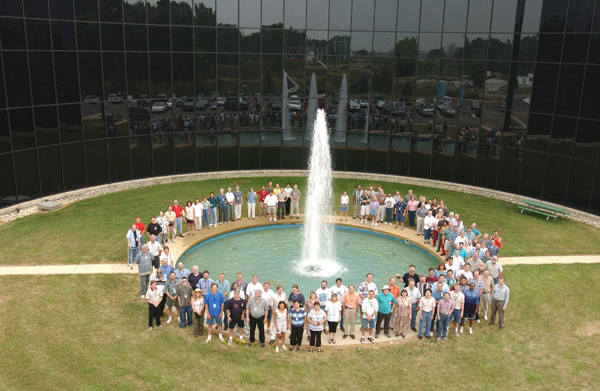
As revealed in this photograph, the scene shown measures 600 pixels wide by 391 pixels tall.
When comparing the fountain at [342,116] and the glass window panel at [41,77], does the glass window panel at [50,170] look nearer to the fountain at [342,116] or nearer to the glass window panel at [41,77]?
the glass window panel at [41,77]

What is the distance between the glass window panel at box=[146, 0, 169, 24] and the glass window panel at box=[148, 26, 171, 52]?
1.16 feet

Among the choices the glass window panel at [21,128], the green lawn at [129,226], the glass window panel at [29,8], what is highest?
the glass window panel at [29,8]

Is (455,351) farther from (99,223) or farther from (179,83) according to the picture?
(179,83)

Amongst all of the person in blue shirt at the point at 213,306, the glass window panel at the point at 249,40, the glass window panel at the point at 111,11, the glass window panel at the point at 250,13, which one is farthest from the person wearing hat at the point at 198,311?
the glass window panel at the point at 250,13

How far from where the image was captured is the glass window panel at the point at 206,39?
1149 inches

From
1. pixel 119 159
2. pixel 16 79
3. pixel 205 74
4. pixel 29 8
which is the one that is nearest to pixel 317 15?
pixel 205 74

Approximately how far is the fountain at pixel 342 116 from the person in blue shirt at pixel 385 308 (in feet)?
60.0

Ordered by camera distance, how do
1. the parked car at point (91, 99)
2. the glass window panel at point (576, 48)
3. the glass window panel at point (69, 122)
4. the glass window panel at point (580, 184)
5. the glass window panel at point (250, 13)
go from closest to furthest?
the glass window panel at point (576, 48) → the glass window panel at point (580, 184) → the glass window panel at point (69, 122) → the parked car at point (91, 99) → the glass window panel at point (250, 13)

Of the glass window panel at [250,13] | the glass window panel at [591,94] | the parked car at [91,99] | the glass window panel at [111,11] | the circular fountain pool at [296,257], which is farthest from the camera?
the glass window panel at [250,13]

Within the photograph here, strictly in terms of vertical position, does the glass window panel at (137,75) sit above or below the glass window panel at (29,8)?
below

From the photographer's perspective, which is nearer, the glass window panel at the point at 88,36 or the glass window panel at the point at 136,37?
the glass window panel at the point at 88,36

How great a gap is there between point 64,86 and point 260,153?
11305 mm

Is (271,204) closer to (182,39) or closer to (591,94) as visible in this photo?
(182,39)

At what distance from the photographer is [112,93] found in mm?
27250
